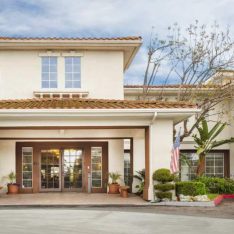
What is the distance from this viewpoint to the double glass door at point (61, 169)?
24.0 m

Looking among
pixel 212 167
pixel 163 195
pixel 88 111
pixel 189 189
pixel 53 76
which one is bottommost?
pixel 163 195

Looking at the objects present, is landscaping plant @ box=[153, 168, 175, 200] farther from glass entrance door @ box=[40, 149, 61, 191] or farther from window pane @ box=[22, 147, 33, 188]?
window pane @ box=[22, 147, 33, 188]

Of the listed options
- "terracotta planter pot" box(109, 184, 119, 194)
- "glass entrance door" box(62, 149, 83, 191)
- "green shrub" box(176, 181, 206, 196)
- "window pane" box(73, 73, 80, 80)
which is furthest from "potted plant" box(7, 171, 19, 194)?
"green shrub" box(176, 181, 206, 196)

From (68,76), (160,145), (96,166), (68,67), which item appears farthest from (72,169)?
(160,145)

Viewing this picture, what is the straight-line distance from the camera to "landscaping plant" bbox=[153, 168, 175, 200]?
1842 centimetres

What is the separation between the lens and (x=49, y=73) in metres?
24.1

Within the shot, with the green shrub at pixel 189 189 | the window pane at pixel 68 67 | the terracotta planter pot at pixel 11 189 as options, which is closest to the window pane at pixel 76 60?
the window pane at pixel 68 67

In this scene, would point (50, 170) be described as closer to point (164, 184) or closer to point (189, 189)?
point (164, 184)

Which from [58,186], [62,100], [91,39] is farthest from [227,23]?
[58,186]

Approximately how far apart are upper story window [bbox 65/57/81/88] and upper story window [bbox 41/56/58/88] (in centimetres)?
54

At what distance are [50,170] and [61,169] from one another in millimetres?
528

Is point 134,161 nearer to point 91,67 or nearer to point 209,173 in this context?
point 91,67

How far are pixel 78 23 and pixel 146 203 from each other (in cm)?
1129

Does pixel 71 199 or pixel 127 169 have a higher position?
pixel 127 169
